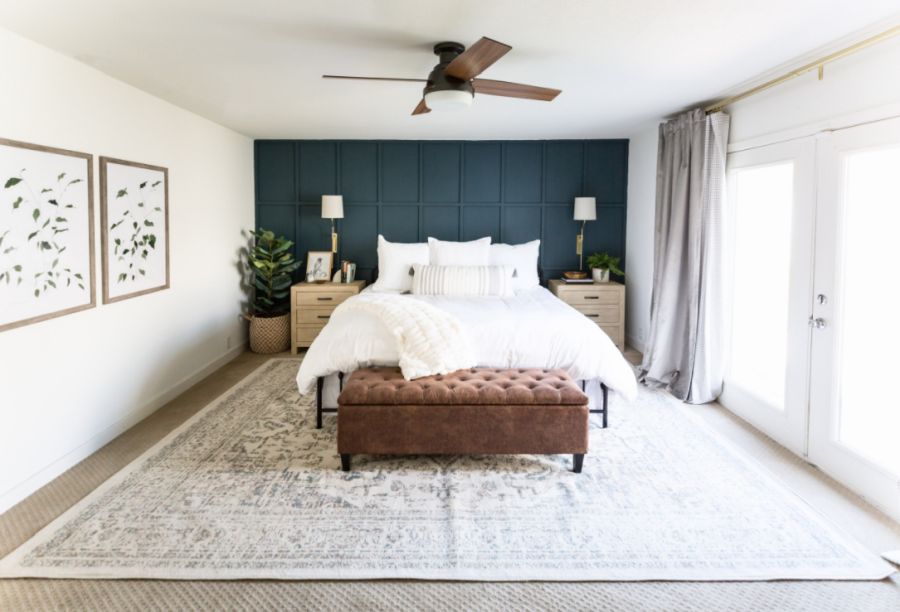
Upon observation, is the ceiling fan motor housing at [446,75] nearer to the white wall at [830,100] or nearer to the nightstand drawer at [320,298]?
the white wall at [830,100]

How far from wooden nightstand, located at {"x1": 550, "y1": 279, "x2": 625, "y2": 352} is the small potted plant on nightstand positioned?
0.58 feet

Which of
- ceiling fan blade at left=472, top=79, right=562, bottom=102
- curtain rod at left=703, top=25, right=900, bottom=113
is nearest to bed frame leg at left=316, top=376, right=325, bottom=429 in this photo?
ceiling fan blade at left=472, top=79, right=562, bottom=102

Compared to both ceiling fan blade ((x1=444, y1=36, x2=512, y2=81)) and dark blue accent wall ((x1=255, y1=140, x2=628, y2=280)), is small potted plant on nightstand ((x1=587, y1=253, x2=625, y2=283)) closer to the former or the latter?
dark blue accent wall ((x1=255, y1=140, x2=628, y2=280))

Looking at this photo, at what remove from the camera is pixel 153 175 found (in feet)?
13.9

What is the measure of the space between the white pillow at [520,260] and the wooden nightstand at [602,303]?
372mm

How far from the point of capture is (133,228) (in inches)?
157

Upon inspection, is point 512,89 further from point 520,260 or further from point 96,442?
point 96,442

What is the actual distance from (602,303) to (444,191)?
2.07 meters

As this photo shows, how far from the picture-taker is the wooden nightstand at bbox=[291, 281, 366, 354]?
6078 millimetres

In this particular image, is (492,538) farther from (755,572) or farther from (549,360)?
(549,360)

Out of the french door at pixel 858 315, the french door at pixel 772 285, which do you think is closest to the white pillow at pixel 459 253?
the french door at pixel 772 285

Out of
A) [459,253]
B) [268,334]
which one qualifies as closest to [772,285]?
[459,253]

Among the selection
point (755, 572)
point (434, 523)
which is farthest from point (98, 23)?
point (755, 572)

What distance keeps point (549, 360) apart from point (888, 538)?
6.23 ft
